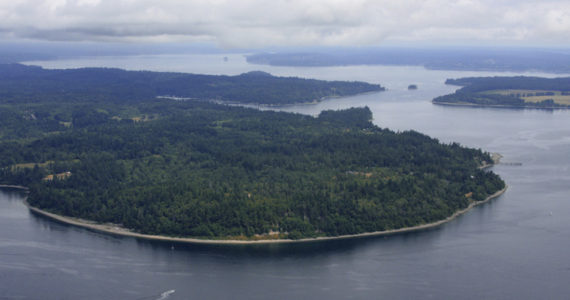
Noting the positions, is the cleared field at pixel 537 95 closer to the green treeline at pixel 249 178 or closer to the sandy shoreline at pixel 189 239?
the green treeline at pixel 249 178

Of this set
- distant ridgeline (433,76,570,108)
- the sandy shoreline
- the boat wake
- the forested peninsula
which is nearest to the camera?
the boat wake

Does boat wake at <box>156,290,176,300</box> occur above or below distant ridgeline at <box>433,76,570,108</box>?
below

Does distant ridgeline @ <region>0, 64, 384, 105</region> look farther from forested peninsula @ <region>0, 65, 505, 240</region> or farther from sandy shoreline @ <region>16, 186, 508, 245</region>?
sandy shoreline @ <region>16, 186, 508, 245</region>

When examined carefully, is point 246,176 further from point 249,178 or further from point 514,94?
point 514,94

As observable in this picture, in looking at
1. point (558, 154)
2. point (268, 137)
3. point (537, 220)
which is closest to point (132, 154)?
point (268, 137)

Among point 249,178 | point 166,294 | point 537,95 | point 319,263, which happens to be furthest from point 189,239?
point 537,95

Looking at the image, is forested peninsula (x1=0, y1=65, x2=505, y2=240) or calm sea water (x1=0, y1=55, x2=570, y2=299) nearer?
calm sea water (x1=0, y1=55, x2=570, y2=299)

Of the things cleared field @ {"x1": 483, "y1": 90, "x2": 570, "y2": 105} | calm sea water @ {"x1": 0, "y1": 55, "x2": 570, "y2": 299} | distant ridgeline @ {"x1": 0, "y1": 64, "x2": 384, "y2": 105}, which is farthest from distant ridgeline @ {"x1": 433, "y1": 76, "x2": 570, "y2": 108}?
calm sea water @ {"x1": 0, "y1": 55, "x2": 570, "y2": 299}

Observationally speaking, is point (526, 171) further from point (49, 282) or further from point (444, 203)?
point (49, 282)
